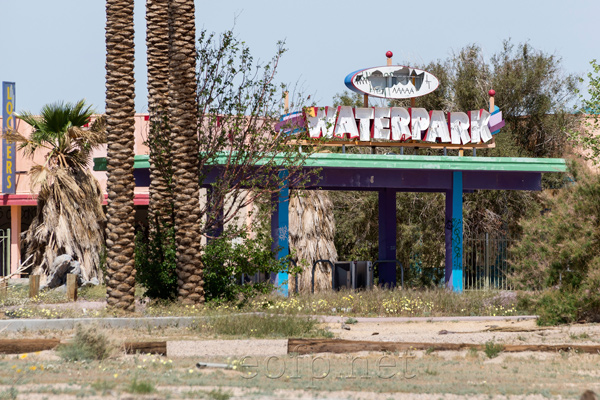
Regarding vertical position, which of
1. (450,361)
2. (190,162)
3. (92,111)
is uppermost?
(92,111)

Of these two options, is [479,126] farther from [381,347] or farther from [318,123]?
[381,347]

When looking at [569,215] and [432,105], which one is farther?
[432,105]

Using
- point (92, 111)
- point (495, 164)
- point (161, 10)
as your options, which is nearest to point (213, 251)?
point (161, 10)

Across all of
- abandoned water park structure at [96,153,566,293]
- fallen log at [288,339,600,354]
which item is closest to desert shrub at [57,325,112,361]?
fallen log at [288,339,600,354]

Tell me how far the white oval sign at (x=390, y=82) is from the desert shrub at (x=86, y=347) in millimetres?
13653

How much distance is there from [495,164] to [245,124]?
7216 mm

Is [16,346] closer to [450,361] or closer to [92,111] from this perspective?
[450,361]

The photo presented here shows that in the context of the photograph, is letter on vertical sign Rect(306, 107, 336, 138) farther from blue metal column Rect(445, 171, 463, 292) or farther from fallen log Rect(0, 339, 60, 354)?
fallen log Rect(0, 339, 60, 354)

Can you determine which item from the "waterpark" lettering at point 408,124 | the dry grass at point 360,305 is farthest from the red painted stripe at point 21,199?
the "waterpark" lettering at point 408,124

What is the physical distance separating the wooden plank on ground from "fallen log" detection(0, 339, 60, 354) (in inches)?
42.6

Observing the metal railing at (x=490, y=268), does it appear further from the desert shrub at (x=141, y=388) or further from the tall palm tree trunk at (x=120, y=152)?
the desert shrub at (x=141, y=388)

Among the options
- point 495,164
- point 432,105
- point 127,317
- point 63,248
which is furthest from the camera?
point 432,105

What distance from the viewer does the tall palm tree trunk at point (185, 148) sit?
15742 millimetres

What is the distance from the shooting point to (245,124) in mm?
17906
